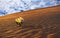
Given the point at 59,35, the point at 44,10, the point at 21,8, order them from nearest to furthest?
the point at 59,35, the point at 44,10, the point at 21,8

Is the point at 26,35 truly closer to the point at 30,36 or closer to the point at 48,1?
the point at 30,36

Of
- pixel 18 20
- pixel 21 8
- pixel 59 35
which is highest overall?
pixel 21 8

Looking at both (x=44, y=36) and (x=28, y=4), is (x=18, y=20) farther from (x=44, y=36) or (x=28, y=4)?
(x=28, y=4)

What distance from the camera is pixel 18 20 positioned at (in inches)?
24.9

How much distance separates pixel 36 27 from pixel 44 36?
6 cm

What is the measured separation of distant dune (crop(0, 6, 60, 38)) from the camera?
0.59m

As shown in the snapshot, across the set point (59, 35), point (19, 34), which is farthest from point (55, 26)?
point (19, 34)

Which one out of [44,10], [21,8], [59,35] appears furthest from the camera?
[21,8]

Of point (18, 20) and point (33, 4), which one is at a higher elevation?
point (33, 4)

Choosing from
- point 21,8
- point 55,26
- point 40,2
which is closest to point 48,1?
point 40,2

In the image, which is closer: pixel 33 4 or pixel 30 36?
pixel 30 36

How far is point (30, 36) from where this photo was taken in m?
0.59

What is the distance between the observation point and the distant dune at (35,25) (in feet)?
1.94

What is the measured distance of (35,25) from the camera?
2.08 ft
